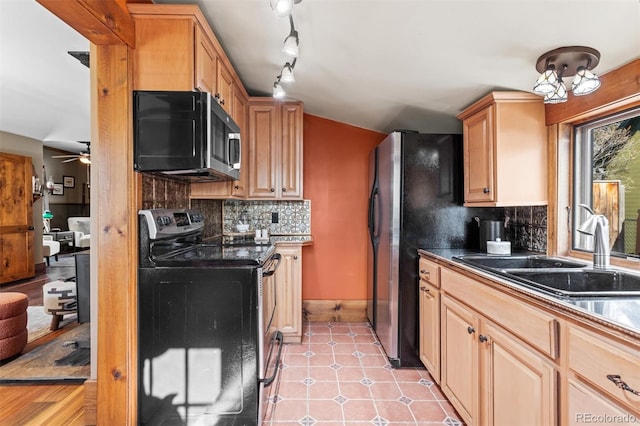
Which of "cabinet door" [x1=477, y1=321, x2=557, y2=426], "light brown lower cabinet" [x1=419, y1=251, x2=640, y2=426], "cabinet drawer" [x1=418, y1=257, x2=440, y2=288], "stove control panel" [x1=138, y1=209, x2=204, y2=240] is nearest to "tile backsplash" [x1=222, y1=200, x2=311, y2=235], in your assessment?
"stove control panel" [x1=138, y1=209, x2=204, y2=240]

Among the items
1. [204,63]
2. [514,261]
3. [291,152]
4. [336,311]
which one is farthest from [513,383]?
[291,152]

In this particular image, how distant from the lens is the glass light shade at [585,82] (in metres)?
1.44

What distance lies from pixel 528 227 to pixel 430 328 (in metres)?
1.00

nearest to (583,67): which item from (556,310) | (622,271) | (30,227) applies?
(622,271)

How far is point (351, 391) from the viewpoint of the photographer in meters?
2.09

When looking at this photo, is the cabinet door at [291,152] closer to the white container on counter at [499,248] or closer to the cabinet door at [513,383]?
the white container on counter at [499,248]

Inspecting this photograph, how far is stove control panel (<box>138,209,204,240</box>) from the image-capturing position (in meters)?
1.62

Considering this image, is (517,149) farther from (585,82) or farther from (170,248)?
(170,248)

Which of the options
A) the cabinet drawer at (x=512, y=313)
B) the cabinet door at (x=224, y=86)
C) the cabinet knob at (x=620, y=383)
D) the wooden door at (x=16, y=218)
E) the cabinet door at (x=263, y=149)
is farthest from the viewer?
the wooden door at (x=16, y=218)

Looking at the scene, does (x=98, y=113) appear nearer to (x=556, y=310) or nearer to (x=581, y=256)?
(x=556, y=310)

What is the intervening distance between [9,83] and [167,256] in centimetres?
325

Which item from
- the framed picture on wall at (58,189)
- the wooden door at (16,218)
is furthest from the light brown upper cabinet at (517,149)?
the framed picture on wall at (58,189)

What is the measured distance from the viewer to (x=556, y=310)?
3.43 ft

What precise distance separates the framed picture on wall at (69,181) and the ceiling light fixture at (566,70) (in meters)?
9.84
